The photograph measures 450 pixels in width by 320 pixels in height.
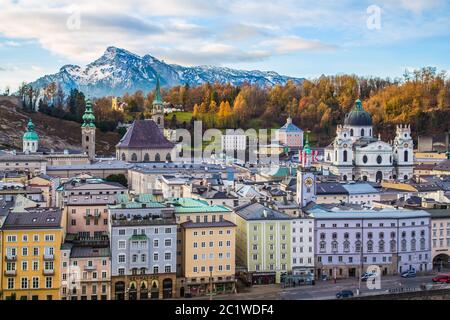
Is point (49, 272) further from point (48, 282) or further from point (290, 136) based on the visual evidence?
point (290, 136)

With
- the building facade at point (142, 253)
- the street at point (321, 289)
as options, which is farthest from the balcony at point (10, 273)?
the street at point (321, 289)

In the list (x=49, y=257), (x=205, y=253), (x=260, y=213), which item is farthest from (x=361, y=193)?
(x=49, y=257)

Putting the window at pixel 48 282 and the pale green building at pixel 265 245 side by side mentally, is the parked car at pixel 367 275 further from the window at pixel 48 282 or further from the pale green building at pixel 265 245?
the window at pixel 48 282

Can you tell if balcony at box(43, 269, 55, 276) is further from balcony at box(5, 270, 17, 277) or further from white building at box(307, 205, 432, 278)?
white building at box(307, 205, 432, 278)

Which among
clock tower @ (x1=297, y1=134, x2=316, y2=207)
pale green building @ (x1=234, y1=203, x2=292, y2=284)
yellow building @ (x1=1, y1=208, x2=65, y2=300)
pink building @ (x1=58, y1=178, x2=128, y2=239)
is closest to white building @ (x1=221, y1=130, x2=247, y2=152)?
clock tower @ (x1=297, y1=134, x2=316, y2=207)
